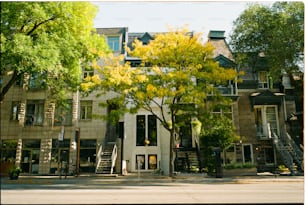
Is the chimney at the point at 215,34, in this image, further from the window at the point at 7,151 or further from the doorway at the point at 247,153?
the window at the point at 7,151

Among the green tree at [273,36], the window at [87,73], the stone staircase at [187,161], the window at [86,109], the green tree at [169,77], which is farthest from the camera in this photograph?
the window at [86,109]

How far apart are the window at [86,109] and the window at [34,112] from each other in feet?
6.01

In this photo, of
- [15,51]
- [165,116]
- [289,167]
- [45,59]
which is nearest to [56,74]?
[45,59]

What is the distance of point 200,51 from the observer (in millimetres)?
6422

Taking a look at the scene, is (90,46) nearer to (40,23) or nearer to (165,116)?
(40,23)

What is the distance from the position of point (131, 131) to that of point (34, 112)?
9.15 feet

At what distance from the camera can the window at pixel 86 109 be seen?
697 centimetres

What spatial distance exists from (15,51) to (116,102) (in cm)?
288

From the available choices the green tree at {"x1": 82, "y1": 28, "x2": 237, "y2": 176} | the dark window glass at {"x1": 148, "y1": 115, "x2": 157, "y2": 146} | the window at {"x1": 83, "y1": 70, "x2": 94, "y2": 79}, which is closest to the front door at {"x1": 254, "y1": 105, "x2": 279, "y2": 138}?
the green tree at {"x1": 82, "y1": 28, "x2": 237, "y2": 176}

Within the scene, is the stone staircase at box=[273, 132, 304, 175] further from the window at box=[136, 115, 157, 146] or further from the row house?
the window at box=[136, 115, 157, 146]

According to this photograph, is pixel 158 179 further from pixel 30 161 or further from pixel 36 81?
pixel 36 81

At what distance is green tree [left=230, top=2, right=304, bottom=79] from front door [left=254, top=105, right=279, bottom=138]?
65.1 inches

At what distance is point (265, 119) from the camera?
8.66 m

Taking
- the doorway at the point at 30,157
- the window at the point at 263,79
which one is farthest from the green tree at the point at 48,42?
the window at the point at 263,79
